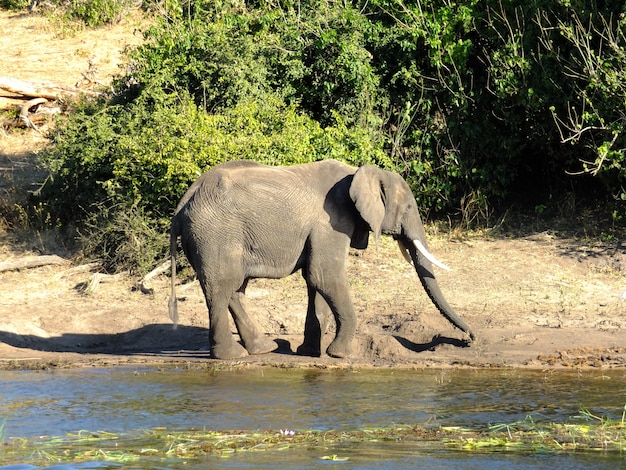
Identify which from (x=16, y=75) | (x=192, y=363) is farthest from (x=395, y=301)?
(x=16, y=75)

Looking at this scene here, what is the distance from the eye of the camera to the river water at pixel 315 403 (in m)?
6.87

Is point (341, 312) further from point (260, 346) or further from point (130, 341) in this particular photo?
point (130, 341)

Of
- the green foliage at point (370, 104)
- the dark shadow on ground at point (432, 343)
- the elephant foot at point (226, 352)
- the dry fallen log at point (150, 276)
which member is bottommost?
the elephant foot at point (226, 352)

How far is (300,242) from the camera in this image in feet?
34.1

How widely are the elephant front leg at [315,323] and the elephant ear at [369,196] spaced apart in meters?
0.95

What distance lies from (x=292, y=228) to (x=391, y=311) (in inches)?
86.3

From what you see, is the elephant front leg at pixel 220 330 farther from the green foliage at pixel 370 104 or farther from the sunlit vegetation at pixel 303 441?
the green foliage at pixel 370 104

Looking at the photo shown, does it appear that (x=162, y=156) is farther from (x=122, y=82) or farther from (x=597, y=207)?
(x=597, y=207)

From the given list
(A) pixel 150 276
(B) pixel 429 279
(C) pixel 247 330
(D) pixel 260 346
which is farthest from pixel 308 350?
(A) pixel 150 276

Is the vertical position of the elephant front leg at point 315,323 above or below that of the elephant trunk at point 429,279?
below

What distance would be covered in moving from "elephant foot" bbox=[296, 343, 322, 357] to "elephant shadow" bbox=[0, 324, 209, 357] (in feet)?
3.84

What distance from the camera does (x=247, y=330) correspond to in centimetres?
1083

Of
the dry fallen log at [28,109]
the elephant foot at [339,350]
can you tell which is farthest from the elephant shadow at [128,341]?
the dry fallen log at [28,109]

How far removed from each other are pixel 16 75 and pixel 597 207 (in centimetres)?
1136
